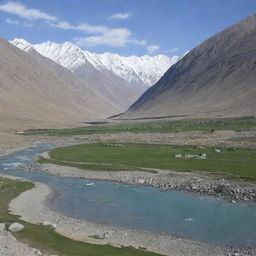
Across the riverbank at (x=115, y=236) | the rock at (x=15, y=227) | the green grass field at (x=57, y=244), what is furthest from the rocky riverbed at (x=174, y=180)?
the rock at (x=15, y=227)

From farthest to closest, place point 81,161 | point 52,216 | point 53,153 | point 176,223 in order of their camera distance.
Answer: point 53,153 → point 81,161 → point 52,216 → point 176,223

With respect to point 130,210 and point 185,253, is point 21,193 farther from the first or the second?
point 185,253

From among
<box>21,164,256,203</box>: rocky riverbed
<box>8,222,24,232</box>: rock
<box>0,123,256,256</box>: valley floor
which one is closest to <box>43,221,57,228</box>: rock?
<box>0,123,256,256</box>: valley floor

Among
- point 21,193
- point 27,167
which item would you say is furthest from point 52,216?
point 27,167

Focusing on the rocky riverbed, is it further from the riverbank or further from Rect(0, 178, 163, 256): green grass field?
Rect(0, 178, 163, 256): green grass field

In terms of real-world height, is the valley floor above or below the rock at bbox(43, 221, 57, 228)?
below

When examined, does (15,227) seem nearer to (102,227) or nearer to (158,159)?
(102,227)
